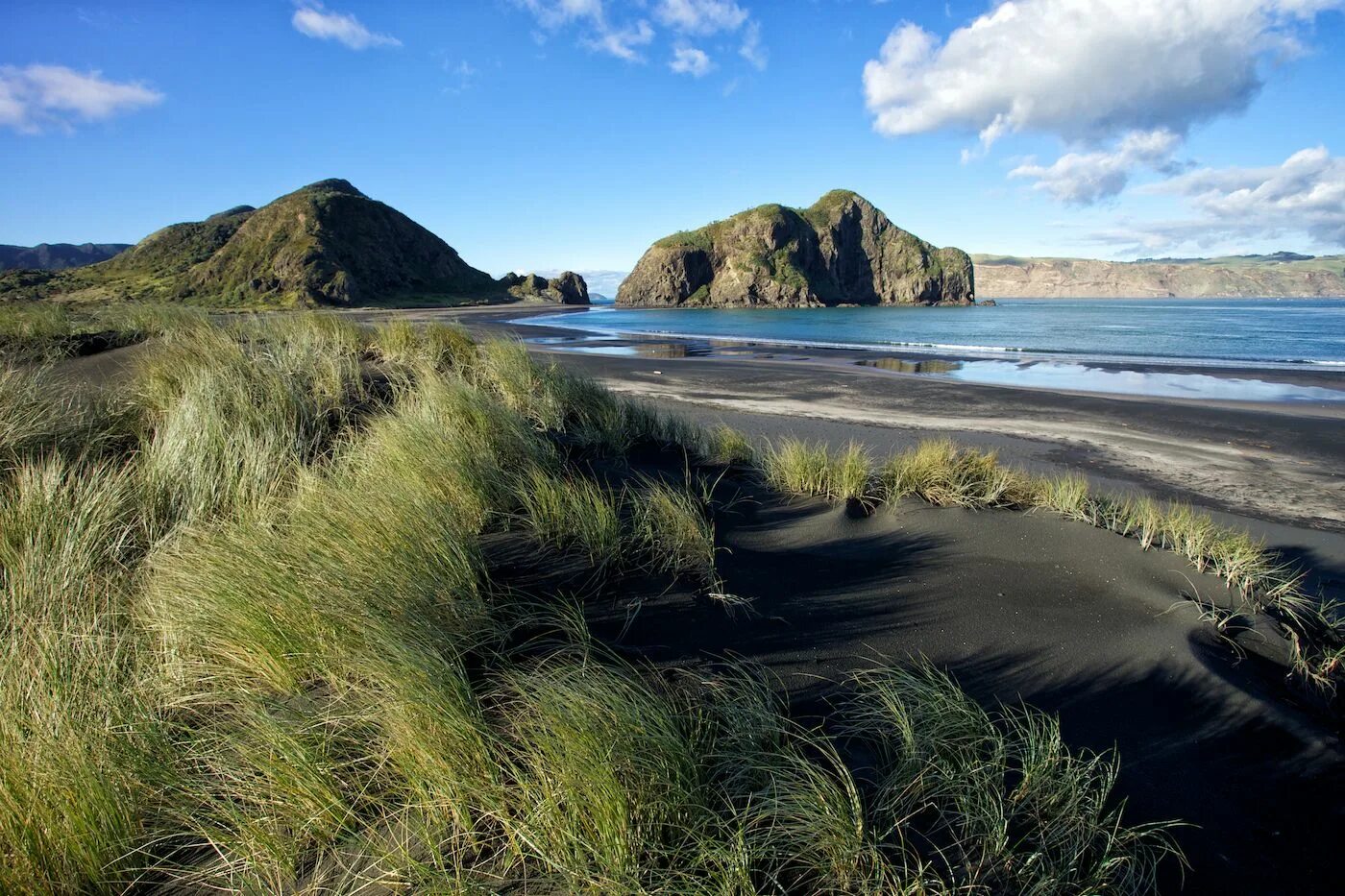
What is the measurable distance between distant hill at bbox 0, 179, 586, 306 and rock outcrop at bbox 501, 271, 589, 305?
156 inches

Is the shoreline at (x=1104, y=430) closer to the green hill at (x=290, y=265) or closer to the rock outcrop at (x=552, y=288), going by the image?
the green hill at (x=290, y=265)

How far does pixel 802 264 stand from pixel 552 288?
61.1 m

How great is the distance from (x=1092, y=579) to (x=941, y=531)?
3.85ft

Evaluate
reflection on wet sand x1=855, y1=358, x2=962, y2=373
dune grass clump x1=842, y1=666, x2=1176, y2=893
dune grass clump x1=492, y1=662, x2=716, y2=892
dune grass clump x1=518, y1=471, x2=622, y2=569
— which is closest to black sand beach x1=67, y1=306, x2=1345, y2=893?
dune grass clump x1=842, y1=666, x2=1176, y2=893

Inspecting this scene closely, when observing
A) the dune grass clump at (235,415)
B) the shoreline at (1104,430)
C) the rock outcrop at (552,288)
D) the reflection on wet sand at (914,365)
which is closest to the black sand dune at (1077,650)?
the shoreline at (1104,430)

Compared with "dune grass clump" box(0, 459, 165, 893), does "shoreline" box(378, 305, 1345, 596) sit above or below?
below

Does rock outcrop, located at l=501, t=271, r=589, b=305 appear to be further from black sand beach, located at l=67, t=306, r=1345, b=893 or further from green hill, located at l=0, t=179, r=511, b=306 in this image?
black sand beach, located at l=67, t=306, r=1345, b=893

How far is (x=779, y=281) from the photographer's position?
140m

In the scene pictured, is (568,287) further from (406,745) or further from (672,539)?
(406,745)

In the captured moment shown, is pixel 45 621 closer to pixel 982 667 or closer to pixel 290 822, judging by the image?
pixel 290 822

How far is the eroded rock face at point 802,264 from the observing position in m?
142

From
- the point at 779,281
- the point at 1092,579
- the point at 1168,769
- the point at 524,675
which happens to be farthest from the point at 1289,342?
the point at 779,281

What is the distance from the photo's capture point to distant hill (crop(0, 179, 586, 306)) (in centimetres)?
8566

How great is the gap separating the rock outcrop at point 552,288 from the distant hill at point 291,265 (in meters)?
3.96
